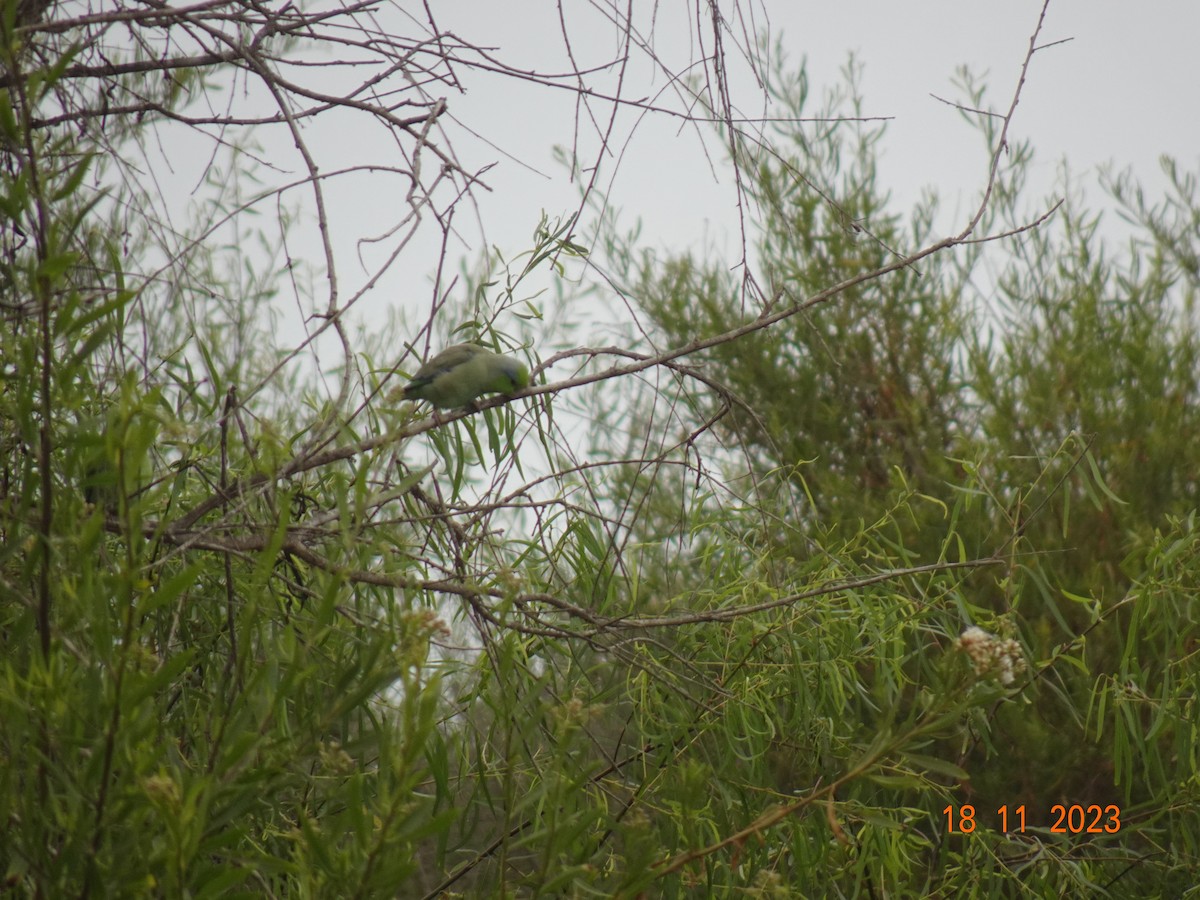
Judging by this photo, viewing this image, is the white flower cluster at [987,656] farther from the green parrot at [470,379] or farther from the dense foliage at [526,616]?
the green parrot at [470,379]

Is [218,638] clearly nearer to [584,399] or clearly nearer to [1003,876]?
[1003,876]

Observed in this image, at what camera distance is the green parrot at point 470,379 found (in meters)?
1.64

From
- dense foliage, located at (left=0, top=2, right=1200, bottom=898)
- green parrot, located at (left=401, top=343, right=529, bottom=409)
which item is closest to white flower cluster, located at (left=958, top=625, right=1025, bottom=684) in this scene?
dense foliage, located at (left=0, top=2, right=1200, bottom=898)

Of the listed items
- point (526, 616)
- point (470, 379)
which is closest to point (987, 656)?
point (526, 616)

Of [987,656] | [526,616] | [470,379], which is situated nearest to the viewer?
[987,656]

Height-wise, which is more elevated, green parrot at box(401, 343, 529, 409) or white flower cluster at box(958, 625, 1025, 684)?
green parrot at box(401, 343, 529, 409)

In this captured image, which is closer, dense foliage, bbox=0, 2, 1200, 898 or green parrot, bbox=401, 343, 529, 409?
dense foliage, bbox=0, 2, 1200, 898

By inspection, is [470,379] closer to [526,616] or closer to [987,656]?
[526,616]

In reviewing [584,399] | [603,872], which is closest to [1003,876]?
[603,872]

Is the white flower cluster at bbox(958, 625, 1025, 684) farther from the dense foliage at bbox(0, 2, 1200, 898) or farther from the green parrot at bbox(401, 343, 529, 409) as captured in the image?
the green parrot at bbox(401, 343, 529, 409)

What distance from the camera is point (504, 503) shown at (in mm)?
1254

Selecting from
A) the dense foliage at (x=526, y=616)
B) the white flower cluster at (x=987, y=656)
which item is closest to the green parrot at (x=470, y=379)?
the dense foliage at (x=526, y=616)

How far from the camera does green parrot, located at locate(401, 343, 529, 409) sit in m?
1.64

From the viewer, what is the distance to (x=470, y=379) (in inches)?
65.0
